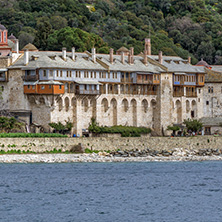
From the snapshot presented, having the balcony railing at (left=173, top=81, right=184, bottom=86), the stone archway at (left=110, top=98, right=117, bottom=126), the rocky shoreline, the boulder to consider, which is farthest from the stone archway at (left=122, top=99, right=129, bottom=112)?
the boulder

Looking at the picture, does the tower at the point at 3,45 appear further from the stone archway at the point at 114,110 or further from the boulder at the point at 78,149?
→ the boulder at the point at 78,149

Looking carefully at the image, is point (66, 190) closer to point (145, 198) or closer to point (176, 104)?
point (145, 198)

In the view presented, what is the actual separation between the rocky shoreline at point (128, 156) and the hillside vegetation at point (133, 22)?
45423 millimetres

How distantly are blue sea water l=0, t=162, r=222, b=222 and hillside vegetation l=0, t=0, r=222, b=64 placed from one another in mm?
61070

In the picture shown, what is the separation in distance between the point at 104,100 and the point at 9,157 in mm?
23432

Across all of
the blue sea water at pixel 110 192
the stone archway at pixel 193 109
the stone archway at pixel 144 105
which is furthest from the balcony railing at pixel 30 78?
the stone archway at pixel 193 109

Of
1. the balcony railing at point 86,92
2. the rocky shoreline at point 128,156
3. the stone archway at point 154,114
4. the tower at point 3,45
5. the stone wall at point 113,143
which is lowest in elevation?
the rocky shoreline at point 128,156

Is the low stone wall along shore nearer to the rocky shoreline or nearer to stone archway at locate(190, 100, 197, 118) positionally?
the rocky shoreline

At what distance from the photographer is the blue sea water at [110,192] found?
187 ft

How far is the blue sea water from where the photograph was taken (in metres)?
57.1

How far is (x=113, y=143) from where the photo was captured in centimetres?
9462

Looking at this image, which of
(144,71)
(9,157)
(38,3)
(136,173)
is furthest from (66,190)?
(38,3)

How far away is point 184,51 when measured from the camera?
514ft

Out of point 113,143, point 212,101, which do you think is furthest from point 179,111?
point 113,143
